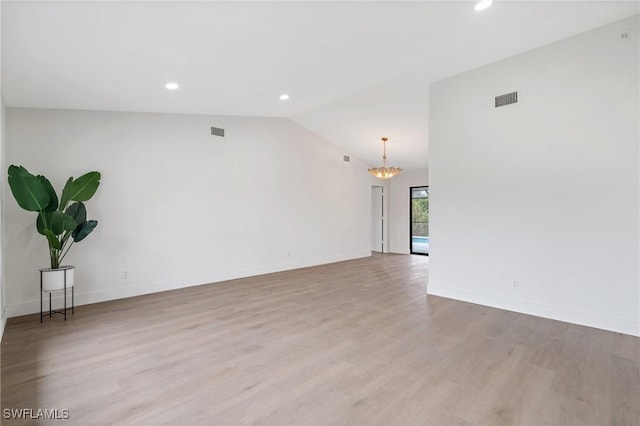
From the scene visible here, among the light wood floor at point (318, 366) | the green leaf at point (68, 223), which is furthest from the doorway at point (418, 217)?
the green leaf at point (68, 223)

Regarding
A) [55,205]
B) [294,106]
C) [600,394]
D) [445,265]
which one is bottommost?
[600,394]

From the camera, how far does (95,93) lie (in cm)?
391

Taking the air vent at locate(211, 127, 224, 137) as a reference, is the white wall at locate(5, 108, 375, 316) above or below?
below

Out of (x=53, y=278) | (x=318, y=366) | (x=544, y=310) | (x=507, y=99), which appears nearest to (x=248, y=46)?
(x=318, y=366)

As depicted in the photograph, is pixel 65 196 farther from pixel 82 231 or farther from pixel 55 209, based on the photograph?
pixel 82 231

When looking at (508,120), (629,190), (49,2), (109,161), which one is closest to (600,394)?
(629,190)

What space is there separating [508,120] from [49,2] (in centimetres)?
504

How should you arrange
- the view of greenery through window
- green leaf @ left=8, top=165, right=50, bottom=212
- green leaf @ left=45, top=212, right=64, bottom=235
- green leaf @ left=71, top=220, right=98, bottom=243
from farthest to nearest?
the view of greenery through window → green leaf @ left=71, top=220, right=98, bottom=243 → green leaf @ left=45, top=212, right=64, bottom=235 → green leaf @ left=8, top=165, right=50, bottom=212

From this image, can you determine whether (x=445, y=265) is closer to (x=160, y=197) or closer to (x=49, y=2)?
(x=160, y=197)

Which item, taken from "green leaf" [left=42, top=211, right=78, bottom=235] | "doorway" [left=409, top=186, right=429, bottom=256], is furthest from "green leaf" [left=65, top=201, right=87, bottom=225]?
"doorway" [left=409, top=186, right=429, bottom=256]

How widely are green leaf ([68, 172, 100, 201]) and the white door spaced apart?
25.5 feet

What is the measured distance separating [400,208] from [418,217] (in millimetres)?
676

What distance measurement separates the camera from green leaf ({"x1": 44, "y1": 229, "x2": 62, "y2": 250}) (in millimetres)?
3776

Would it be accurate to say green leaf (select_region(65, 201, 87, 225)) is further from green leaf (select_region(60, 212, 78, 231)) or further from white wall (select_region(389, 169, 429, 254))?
white wall (select_region(389, 169, 429, 254))
